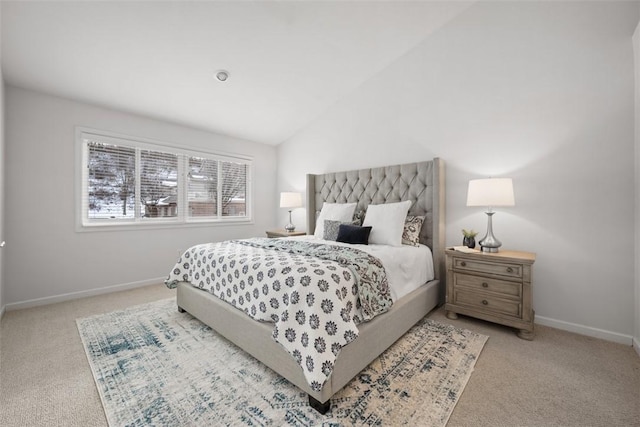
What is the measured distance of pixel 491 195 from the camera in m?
2.44

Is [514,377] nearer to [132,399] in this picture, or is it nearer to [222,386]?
[222,386]

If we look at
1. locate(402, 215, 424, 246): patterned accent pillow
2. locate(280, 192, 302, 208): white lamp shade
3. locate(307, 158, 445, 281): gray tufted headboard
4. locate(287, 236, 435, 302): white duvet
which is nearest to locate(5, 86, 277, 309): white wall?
locate(280, 192, 302, 208): white lamp shade

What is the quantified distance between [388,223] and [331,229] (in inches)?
27.3

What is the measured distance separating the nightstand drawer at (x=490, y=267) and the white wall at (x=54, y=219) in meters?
3.88

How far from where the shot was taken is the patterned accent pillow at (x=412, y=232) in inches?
116

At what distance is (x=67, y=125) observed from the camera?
10.2ft

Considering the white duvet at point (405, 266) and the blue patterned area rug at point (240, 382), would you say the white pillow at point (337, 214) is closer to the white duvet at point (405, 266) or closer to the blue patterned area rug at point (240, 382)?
the white duvet at point (405, 266)

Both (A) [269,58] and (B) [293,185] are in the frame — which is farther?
(B) [293,185]

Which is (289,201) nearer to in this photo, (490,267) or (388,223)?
(388,223)

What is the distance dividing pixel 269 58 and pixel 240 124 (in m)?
1.43

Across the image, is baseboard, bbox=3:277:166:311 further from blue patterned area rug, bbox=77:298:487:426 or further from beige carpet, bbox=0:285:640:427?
blue patterned area rug, bbox=77:298:487:426

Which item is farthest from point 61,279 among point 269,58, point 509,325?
point 509,325

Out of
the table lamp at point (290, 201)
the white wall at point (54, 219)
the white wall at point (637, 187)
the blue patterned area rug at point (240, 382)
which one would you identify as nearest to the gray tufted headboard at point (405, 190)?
the table lamp at point (290, 201)

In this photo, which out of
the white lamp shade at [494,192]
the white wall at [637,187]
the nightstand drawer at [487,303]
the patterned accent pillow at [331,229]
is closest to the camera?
the white wall at [637,187]
